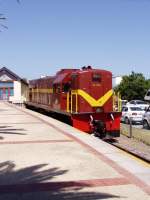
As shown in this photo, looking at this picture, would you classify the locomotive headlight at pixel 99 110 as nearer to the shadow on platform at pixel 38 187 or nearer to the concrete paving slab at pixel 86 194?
the shadow on platform at pixel 38 187

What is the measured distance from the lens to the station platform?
8312mm

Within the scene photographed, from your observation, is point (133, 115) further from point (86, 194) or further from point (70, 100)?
point (86, 194)

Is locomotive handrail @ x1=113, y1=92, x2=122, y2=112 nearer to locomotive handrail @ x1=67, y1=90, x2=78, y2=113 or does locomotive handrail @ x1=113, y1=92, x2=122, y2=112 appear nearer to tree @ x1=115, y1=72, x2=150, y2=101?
locomotive handrail @ x1=67, y1=90, x2=78, y2=113

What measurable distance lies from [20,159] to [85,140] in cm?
399

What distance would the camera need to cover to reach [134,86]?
69750mm

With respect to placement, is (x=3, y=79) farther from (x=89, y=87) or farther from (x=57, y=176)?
(x=57, y=176)

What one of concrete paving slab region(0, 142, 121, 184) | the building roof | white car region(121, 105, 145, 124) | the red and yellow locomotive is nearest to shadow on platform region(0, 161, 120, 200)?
concrete paving slab region(0, 142, 121, 184)

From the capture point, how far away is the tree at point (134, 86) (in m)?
69.2

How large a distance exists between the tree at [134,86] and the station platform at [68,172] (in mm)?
54801

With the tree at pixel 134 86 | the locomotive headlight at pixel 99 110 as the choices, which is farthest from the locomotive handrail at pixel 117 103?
the tree at pixel 134 86

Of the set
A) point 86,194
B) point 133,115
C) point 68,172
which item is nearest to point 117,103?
point 68,172

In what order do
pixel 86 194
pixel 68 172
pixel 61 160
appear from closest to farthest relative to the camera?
pixel 86 194, pixel 68 172, pixel 61 160

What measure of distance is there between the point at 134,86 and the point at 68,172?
60.5 metres

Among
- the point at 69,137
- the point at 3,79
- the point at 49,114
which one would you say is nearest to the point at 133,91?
the point at 3,79
